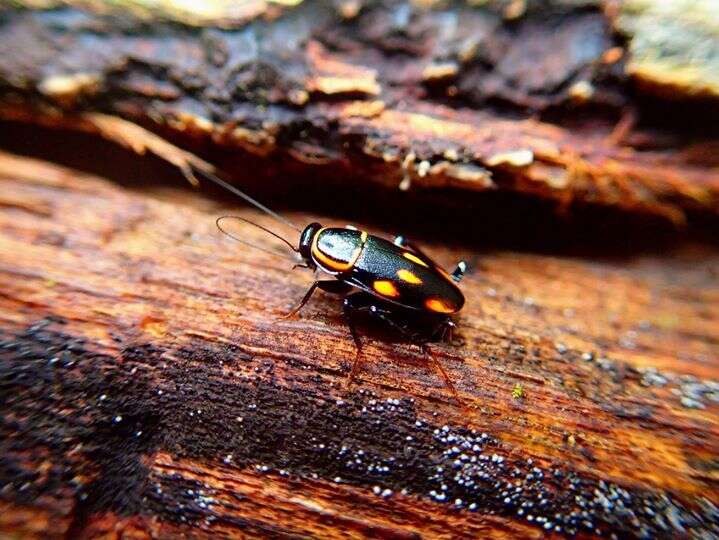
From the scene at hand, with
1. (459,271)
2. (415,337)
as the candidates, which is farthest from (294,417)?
(459,271)

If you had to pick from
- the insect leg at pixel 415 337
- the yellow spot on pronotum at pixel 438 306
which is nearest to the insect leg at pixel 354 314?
the insect leg at pixel 415 337

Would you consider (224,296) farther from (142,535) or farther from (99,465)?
(142,535)

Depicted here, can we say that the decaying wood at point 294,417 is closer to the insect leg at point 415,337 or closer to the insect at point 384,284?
the insect leg at point 415,337

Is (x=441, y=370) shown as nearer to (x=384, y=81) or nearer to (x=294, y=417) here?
(x=294, y=417)

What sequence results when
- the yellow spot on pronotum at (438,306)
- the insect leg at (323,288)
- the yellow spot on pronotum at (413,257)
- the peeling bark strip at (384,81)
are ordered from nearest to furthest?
the yellow spot on pronotum at (438,306), the insect leg at (323,288), the yellow spot on pronotum at (413,257), the peeling bark strip at (384,81)

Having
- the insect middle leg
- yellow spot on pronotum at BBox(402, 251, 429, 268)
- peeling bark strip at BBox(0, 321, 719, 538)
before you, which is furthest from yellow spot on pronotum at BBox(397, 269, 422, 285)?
peeling bark strip at BBox(0, 321, 719, 538)

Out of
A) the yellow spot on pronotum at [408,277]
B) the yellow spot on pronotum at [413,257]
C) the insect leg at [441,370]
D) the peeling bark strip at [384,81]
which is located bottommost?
the insect leg at [441,370]
